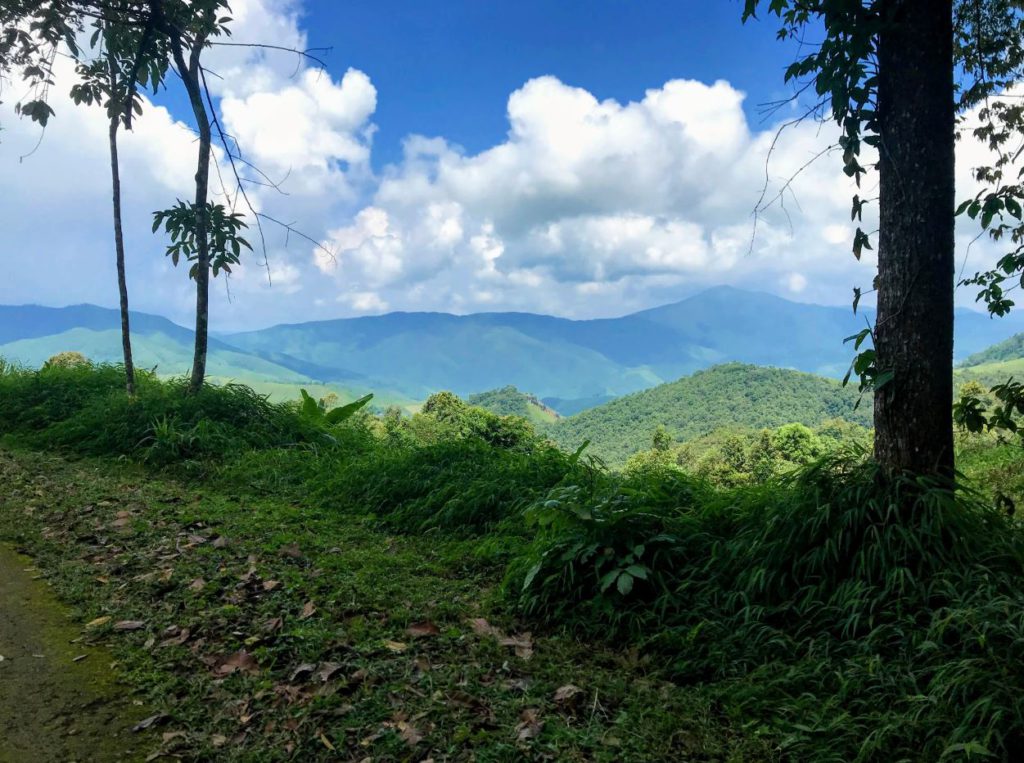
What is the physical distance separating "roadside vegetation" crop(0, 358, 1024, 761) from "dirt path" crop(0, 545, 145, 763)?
0.13 meters

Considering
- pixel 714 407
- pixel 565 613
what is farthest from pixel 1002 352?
pixel 565 613

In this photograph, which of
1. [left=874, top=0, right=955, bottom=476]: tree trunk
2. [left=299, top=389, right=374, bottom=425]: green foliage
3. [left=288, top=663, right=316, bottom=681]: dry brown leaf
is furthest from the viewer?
[left=299, top=389, right=374, bottom=425]: green foliage

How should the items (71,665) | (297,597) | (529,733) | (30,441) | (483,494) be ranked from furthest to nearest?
(30,441) → (483,494) → (297,597) → (71,665) → (529,733)

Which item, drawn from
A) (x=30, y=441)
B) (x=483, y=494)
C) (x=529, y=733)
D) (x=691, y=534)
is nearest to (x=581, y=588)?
(x=691, y=534)

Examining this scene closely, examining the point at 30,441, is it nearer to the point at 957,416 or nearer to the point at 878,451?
the point at 878,451

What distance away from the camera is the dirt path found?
8.17 ft

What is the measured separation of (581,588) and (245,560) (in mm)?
2231

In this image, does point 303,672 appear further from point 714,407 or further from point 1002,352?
point 1002,352

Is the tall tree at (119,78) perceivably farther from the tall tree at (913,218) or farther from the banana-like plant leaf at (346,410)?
the tall tree at (913,218)

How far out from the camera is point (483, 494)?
5590mm

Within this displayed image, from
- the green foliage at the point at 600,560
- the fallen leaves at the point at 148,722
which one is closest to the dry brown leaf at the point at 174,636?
the fallen leaves at the point at 148,722

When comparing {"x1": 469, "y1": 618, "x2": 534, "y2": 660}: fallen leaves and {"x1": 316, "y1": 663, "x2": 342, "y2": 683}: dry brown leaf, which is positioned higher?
{"x1": 316, "y1": 663, "x2": 342, "y2": 683}: dry brown leaf

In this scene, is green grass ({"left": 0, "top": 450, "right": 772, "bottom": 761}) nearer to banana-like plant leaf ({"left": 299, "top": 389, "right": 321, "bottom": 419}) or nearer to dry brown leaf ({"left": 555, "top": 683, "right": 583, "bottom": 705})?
dry brown leaf ({"left": 555, "top": 683, "right": 583, "bottom": 705})

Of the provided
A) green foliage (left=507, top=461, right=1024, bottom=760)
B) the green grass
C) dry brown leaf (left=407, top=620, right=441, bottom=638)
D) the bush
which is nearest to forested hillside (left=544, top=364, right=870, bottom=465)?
the bush
